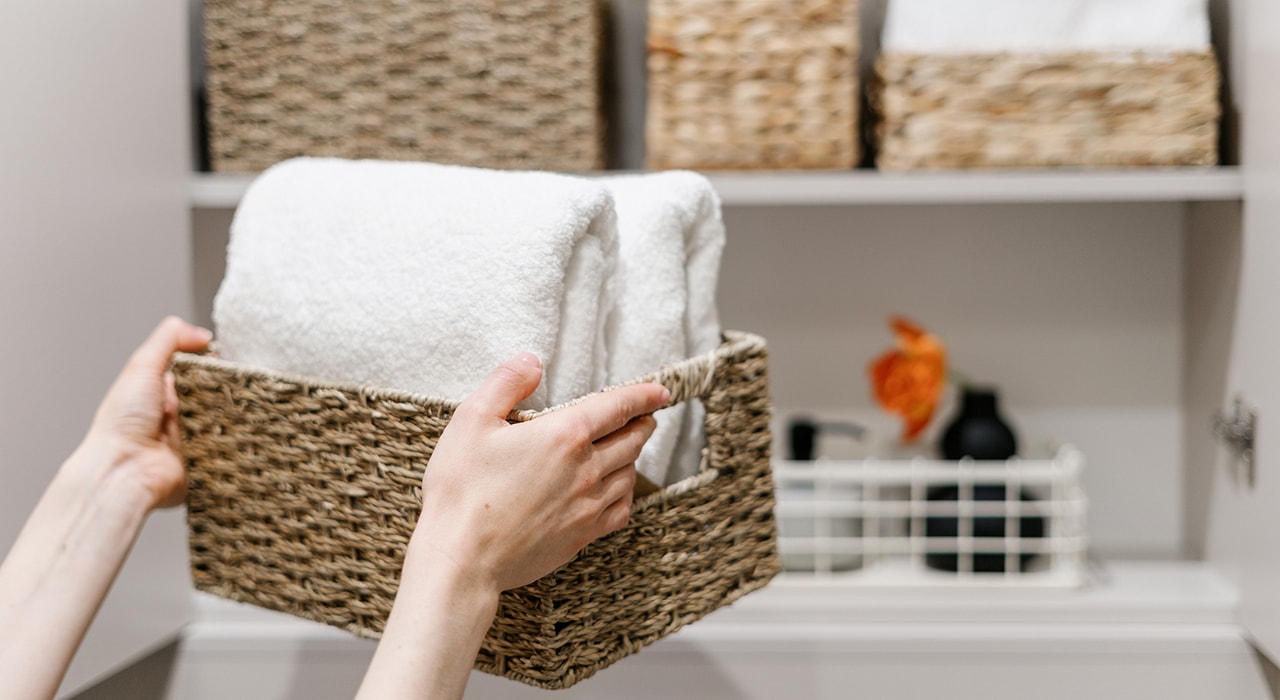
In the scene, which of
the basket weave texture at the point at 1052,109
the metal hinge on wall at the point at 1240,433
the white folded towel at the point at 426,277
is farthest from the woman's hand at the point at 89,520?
the metal hinge on wall at the point at 1240,433

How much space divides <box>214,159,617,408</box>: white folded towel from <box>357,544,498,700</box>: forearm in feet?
0.33

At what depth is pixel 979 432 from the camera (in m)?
1.11

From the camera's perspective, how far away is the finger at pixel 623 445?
0.60 metres

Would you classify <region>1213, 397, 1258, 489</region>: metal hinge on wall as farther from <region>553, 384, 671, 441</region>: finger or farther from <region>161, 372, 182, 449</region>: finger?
<region>161, 372, 182, 449</region>: finger

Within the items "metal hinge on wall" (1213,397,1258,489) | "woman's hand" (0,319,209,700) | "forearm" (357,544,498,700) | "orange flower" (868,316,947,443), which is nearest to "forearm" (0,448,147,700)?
"woman's hand" (0,319,209,700)

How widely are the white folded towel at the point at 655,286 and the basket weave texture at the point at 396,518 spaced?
31 millimetres

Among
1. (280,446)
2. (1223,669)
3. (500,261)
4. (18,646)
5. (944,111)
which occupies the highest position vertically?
(944,111)

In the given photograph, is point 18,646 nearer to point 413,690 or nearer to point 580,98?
point 413,690

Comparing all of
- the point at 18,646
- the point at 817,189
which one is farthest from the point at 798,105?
the point at 18,646

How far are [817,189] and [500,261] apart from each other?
0.48 meters

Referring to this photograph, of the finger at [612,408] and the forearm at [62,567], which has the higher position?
the finger at [612,408]

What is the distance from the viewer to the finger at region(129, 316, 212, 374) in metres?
0.78

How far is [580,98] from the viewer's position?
101cm

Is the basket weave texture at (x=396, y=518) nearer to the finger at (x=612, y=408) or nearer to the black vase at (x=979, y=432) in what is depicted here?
the finger at (x=612, y=408)
